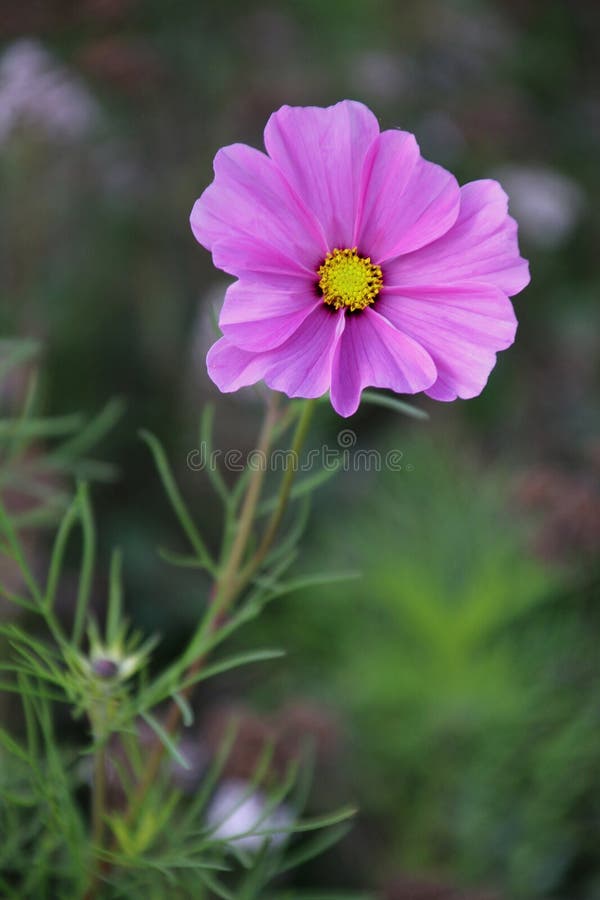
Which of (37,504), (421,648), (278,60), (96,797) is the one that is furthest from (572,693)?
(278,60)

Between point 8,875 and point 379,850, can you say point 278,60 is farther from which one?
point 8,875

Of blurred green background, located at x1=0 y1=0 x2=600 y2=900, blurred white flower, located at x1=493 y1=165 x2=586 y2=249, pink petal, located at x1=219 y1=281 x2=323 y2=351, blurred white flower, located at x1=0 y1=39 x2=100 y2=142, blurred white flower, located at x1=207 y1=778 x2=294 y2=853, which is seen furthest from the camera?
blurred white flower, located at x1=493 y1=165 x2=586 y2=249

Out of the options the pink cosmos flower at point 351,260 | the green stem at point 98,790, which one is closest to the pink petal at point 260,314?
the pink cosmos flower at point 351,260

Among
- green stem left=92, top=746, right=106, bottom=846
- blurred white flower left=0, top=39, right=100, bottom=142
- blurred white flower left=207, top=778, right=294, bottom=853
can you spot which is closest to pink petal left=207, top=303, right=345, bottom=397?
green stem left=92, top=746, right=106, bottom=846

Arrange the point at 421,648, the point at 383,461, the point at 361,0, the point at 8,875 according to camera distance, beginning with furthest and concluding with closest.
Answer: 1. the point at 361,0
2. the point at 383,461
3. the point at 421,648
4. the point at 8,875

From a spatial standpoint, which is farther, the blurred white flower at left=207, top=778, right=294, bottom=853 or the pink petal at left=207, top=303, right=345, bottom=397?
the blurred white flower at left=207, top=778, right=294, bottom=853

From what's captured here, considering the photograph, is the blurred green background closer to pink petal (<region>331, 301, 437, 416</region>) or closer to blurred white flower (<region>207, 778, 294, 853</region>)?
blurred white flower (<region>207, 778, 294, 853</region>)

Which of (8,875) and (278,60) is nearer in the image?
(8,875)

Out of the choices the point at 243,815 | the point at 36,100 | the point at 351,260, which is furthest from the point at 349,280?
the point at 36,100

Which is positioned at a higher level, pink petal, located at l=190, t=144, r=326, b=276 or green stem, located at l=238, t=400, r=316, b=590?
pink petal, located at l=190, t=144, r=326, b=276
